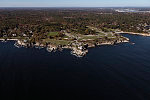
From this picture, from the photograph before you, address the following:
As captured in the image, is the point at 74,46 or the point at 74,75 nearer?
the point at 74,75

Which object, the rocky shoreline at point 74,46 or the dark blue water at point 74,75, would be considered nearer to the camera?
the dark blue water at point 74,75

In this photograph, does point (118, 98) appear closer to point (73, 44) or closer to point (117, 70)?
point (117, 70)

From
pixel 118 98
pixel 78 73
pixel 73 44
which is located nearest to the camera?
pixel 118 98

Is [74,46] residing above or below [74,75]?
above

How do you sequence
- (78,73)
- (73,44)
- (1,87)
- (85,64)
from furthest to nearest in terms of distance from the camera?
(73,44), (85,64), (78,73), (1,87)

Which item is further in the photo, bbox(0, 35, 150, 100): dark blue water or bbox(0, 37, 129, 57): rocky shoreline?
bbox(0, 37, 129, 57): rocky shoreline

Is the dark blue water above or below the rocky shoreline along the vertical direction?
below

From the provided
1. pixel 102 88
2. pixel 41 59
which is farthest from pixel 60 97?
pixel 41 59

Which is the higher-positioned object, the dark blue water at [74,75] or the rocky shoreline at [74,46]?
the rocky shoreline at [74,46]
